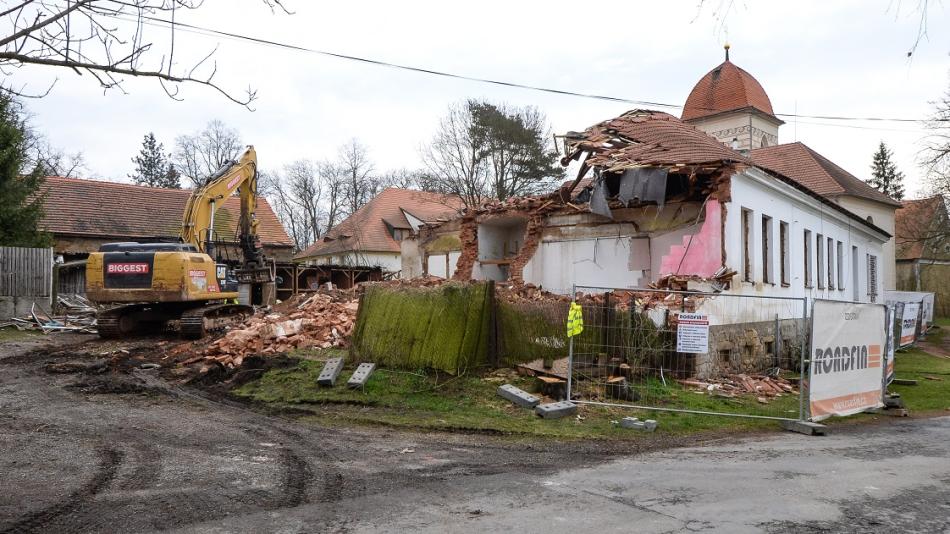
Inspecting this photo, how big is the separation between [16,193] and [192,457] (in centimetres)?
2418

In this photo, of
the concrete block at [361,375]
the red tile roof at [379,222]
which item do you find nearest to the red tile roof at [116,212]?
the red tile roof at [379,222]

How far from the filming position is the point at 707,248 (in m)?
14.5

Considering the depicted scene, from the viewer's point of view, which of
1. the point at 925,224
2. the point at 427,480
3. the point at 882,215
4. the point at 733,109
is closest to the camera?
the point at 427,480

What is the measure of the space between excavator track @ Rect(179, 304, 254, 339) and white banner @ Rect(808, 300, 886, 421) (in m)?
12.8

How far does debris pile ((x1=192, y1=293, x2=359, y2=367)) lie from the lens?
13242 mm

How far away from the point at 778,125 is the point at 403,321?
4344 cm

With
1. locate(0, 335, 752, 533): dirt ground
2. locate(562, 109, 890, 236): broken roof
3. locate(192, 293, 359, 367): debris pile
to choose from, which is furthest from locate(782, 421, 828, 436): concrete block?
locate(192, 293, 359, 367): debris pile

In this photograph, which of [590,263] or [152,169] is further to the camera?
[152,169]

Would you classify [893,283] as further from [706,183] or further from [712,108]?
[706,183]

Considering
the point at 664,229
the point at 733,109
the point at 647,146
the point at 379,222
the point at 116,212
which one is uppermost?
the point at 733,109

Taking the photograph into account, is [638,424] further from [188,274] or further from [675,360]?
[188,274]

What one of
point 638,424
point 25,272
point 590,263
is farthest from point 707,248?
point 25,272

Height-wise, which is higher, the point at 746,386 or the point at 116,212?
the point at 116,212

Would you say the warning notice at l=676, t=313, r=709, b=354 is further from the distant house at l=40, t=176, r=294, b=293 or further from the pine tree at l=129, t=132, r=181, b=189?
the pine tree at l=129, t=132, r=181, b=189
